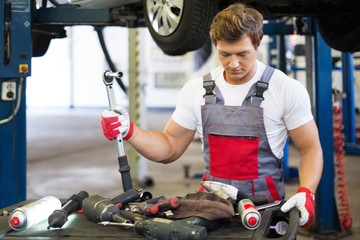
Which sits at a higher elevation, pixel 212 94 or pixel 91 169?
pixel 212 94

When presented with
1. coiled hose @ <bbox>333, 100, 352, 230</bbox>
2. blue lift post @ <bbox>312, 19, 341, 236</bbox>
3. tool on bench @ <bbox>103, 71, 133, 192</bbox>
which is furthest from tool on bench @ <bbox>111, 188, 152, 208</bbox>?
coiled hose @ <bbox>333, 100, 352, 230</bbox>

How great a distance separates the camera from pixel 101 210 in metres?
1.61

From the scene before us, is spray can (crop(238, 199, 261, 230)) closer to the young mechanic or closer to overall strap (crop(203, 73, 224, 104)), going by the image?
the young mechanic

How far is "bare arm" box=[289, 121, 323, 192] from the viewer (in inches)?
76.0

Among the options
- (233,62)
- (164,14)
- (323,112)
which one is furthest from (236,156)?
(323,112)

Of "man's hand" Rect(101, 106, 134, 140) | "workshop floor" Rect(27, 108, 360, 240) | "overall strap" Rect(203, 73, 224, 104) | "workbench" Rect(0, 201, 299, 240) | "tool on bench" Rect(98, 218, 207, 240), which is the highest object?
"overall strap" Rect(203, 73, 224, 104)

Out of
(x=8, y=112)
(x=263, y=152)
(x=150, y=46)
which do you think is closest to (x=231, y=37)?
(x=263, y=152)

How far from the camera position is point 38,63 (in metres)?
16.7

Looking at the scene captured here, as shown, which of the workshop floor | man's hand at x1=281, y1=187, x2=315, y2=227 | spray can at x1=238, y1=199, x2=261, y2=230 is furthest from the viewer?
the workshop floor

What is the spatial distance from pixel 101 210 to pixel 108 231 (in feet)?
0.29

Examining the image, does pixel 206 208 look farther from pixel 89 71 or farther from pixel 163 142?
pixel 89 71

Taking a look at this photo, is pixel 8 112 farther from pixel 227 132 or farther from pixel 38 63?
pixel 38 63

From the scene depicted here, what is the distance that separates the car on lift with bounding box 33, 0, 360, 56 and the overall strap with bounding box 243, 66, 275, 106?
91 centimetres

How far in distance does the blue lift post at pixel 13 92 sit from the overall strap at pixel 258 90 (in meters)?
1.67
